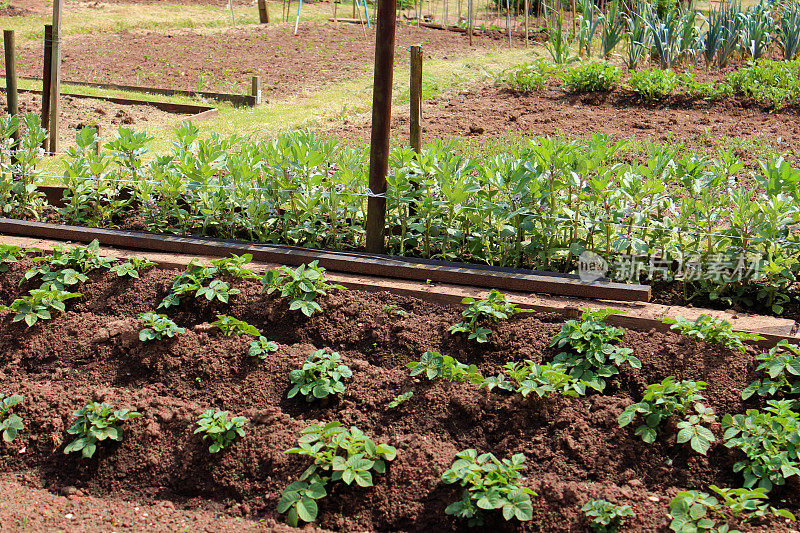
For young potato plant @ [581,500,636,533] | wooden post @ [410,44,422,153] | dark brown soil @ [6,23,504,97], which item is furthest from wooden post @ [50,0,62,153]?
young potato plant @ [581,500,636,533]

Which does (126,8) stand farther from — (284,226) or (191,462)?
(191,462)

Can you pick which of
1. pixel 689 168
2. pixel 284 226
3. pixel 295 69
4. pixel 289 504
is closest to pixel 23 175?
pixel 284 226

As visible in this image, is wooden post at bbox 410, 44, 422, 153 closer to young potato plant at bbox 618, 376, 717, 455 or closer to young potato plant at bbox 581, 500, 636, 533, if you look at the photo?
young potato plant at bbox 618, 376, 717, 455

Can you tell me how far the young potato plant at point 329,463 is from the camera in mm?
2590

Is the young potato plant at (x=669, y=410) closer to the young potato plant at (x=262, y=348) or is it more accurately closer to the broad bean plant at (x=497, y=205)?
the broad bean plant at (x=497, y=205)

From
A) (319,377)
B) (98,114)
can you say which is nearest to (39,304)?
(319,377)

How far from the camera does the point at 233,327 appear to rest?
3434 mm

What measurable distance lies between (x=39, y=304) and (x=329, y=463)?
6.01 feet

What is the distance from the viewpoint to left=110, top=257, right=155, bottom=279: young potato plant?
3820 millimetres

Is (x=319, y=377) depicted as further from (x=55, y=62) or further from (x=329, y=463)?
(x=55, y=62)

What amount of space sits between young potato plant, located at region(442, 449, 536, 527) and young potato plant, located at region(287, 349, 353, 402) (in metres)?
0.65

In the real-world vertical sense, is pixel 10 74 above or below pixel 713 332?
above

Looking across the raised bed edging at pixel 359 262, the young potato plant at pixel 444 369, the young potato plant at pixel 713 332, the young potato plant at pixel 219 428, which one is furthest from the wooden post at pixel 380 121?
the young potato plant at pixel 713 332

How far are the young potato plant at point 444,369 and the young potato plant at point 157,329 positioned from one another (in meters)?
1.08
